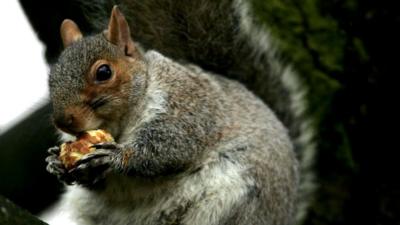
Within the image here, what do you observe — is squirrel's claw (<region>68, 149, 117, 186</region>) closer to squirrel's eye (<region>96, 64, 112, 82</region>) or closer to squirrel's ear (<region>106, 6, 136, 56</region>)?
squirrel's eye (<region>96, 64, 112, 82</region>)

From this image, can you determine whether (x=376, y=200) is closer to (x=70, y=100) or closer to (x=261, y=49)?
(x=261, y=49)

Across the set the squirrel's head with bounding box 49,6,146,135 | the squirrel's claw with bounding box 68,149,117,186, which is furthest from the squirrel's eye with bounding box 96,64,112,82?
the squirrel's claw with bounding box 68,149,117,186

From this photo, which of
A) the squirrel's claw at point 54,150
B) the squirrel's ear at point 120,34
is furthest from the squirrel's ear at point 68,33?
the squirrel's claw at point 54,150

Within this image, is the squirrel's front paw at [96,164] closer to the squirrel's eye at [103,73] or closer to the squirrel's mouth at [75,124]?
the squirrel's mouth at [75,124]

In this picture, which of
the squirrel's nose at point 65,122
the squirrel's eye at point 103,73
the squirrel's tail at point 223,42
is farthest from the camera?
the squirrel's tail at point 223,42

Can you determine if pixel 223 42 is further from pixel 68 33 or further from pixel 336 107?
pixel 68 33

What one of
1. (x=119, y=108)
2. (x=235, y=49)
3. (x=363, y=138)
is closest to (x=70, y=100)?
(x=119, y=108)

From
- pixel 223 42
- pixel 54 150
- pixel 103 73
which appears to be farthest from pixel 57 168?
pixel 223 42
